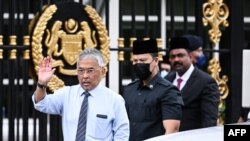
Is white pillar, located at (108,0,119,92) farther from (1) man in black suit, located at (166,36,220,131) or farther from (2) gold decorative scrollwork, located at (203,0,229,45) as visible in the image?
(1) man in black suit, located at (166,36,220,131)

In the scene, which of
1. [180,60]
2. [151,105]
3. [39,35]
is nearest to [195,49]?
[180,60]

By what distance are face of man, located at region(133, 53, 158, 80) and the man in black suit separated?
0.56 meters

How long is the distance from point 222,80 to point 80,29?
5.07 feet

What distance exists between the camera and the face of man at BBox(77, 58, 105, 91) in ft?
17.5

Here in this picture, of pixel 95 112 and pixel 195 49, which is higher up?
pixel 195 49

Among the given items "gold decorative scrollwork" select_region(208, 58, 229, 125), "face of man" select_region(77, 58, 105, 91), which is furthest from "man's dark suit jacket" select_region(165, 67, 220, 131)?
"face of man" select_region(77, 58, 105, 91)

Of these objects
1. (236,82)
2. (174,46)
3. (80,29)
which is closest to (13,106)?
(80,29)

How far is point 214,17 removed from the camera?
7867 mm

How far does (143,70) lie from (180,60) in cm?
72

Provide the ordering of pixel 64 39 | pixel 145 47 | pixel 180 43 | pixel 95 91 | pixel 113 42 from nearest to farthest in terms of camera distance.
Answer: pixel 95 91 → pixel 145 47 → pixel 180 43 → pixel 64 39 → pixel 113 42

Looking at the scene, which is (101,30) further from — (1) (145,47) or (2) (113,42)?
(2) (113,42)

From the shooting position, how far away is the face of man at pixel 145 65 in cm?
600

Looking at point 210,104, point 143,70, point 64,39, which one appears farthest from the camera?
point 64,39

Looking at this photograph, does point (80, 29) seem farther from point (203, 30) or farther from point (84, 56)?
point (84, 56)
